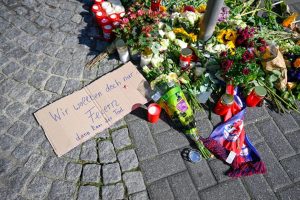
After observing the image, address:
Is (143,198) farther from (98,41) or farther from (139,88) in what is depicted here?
(98,41)

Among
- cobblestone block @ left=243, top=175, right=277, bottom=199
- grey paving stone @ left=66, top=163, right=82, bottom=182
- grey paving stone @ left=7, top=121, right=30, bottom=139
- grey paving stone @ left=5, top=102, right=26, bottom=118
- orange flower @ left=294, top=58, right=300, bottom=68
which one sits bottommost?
cobblestone block @ left=243, top=175, right=277, bottom=199

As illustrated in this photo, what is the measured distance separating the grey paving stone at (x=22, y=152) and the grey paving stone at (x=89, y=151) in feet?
1.85

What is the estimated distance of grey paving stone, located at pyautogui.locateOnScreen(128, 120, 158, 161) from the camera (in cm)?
329

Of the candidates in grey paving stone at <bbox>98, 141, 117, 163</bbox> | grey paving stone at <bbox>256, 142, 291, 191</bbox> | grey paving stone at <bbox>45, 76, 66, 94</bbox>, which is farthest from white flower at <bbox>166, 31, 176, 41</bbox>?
grey paving stone at <bbox>256, 142, 291, 191</bbox>

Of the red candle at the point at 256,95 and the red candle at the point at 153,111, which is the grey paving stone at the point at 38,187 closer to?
the red candle at the point at 153,111

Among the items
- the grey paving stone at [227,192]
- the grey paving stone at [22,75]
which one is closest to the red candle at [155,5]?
the grey paving stone at [22,75]

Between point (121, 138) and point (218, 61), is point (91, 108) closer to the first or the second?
point (121, 138)

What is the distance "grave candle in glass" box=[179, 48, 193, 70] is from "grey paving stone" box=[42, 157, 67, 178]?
1.81m

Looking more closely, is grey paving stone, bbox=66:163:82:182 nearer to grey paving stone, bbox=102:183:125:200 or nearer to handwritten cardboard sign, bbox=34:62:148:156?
handwritten cardboard sign, bbox=34:62:148:156

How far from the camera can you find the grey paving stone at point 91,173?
3105 mm

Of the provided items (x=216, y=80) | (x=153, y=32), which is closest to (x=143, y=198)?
(x=216, y=80)

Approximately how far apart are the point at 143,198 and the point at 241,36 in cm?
238

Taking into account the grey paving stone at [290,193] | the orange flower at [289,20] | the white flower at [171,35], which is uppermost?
the white flower at [171,35]

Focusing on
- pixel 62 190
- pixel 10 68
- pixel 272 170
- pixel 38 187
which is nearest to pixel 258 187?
pixel 272 170
